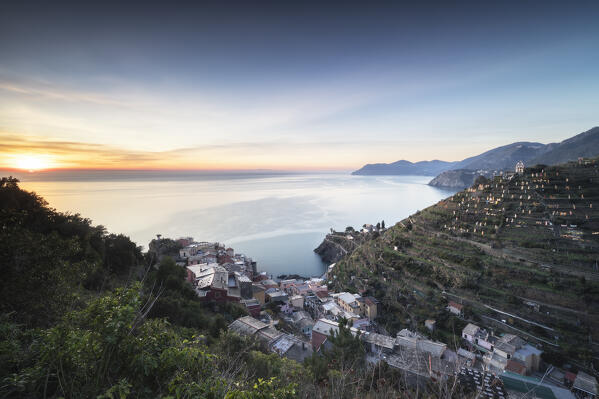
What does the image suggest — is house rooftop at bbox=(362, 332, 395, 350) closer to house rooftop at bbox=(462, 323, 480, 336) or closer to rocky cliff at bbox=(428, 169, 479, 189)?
house rooftop at bbox=(462, 323, 480, 336)

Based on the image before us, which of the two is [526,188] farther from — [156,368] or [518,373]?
[156,368]

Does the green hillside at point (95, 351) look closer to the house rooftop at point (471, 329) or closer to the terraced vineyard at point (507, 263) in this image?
the house rooftop at point (471, 329)

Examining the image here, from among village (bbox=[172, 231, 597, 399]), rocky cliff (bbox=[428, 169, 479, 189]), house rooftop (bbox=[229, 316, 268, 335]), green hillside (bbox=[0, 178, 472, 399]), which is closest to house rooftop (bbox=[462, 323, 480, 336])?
village (bbox=[172, 231, 597, 399])

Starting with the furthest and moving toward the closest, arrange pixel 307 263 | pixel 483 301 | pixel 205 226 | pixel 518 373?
1. pixel 205 226
2. pixel 307 263
3. pixel 483 301
4. pixel 518 373

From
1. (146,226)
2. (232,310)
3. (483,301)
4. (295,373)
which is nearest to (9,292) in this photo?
(295,373)

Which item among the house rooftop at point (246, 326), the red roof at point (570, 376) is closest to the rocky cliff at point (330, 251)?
the red roof at point (570, 376)

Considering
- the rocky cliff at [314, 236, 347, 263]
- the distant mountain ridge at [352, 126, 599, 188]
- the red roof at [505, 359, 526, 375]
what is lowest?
the rocky cliff at [314, 236, 347, 263]

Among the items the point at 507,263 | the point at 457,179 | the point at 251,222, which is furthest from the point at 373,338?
the point at 457,179
